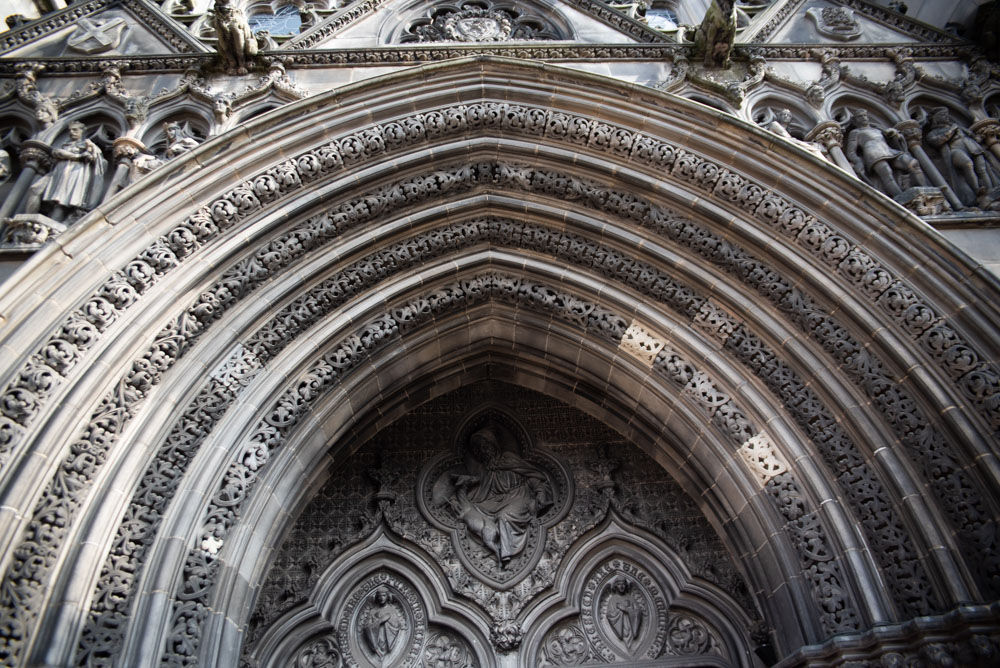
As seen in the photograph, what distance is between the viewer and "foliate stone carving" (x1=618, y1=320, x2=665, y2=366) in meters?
6.22

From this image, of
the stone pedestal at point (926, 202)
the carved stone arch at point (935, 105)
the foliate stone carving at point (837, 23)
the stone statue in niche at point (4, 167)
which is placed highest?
the foliate stone carving at point (837, 23)

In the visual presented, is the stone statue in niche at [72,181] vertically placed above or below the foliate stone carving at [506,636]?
above

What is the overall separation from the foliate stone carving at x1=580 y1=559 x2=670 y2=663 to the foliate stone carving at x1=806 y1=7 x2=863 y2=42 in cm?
596

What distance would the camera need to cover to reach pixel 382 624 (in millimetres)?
6047

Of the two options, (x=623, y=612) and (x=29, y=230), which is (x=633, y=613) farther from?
(x=29, y=230)

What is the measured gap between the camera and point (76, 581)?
447 cm

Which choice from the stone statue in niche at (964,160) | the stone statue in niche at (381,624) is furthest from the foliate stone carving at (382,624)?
the stone statue in niche at (964,160)

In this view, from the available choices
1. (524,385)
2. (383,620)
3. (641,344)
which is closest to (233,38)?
(524,385)

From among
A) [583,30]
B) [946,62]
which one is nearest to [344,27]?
[583,30]

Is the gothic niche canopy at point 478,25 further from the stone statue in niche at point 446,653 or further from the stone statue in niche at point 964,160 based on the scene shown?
the stone statue in niche at point 446,653

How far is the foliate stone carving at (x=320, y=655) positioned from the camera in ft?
19.1

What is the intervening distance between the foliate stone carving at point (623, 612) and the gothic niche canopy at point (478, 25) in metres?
5.56

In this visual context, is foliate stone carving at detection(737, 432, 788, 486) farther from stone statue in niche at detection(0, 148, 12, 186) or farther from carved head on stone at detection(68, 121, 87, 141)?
stone statue in niche at detection(0, 148, 12, 186)

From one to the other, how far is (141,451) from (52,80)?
164 inches
